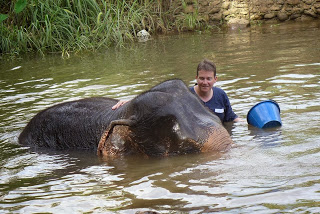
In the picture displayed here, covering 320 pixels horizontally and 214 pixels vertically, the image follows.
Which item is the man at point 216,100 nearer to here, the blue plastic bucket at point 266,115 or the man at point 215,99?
the man at point 215,99

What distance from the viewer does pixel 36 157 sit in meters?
5.69

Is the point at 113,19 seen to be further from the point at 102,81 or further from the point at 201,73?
the point at 201,73

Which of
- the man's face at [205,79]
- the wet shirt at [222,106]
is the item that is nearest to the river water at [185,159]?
the wet shirt at [222,106]

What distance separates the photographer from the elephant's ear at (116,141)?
5074 millimetres

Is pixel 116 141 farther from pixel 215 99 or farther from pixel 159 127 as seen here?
pixel 215 99

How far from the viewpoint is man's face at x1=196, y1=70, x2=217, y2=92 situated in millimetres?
6203

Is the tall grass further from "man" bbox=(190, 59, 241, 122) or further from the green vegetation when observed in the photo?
"man" bbox=(190, 59, 241, 122)

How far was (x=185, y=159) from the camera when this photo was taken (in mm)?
4820

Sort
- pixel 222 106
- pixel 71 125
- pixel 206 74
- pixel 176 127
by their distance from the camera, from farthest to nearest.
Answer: pixel 222 106
pixel 206 74
pixel 71 125
pixel 176 127

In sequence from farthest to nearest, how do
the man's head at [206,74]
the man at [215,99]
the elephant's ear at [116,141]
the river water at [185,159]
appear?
the man at [215,99]
the man's head at [206,74]
the elephant's ear at [116,141]
the river water at [185,159]

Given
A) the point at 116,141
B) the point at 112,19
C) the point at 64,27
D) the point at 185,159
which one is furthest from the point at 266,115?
the point at 112,19

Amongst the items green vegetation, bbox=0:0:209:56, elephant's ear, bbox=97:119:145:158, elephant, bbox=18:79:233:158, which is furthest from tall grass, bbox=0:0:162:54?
elephant's ear, bbox=97:119:145:158

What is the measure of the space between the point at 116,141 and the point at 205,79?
4.96 feet

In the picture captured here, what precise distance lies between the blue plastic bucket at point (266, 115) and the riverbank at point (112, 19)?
7234mm
